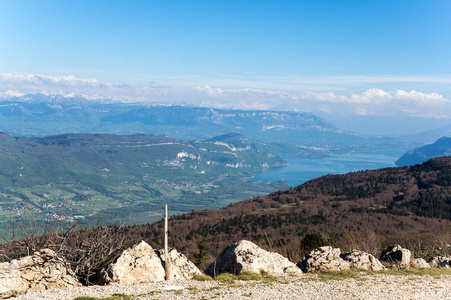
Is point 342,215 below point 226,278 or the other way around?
below

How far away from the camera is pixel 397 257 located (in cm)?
2539

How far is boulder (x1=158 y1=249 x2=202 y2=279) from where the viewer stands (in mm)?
20362

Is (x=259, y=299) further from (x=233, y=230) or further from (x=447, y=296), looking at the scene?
(x=233, y=230)

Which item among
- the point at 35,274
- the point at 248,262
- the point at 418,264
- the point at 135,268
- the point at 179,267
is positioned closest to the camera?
the point at 35,274

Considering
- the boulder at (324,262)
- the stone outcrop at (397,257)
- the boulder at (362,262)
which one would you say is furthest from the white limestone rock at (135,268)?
the stone outcrop at (397,257)

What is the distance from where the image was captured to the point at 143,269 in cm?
1945

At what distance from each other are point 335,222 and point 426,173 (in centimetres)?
7699

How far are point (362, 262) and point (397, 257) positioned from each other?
11.7 ft

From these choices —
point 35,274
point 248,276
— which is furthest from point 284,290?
point 35,274

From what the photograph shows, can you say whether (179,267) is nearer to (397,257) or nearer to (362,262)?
(362,262)

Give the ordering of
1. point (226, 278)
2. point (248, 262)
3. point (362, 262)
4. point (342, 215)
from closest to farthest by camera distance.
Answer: point (226, 278) < point (248, 262) < point (362, 262) < point (342, 215)

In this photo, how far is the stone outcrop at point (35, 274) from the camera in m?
16.4

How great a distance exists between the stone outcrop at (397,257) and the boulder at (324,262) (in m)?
4.19

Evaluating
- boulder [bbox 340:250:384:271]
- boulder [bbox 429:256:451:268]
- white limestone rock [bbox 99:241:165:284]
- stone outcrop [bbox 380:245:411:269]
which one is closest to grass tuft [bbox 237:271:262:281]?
white limestone rock [bbox 99:241:165:284]
